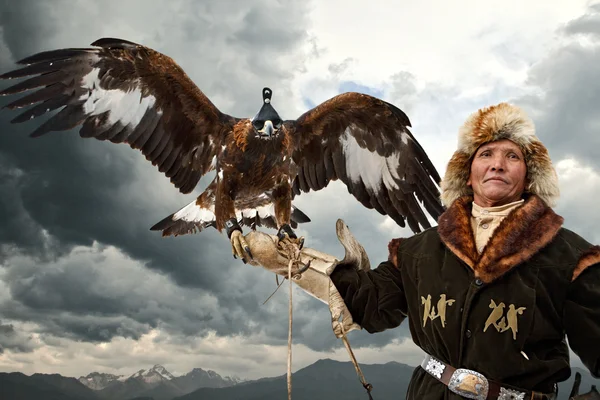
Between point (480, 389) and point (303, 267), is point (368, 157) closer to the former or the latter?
point (303, 267)

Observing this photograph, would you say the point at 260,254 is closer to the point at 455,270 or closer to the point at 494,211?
the point at 455,270

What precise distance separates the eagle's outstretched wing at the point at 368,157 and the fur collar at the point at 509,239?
2.47 meters

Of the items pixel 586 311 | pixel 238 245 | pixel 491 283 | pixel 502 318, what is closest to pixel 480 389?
pixel 502 318

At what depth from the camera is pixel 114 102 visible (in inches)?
197

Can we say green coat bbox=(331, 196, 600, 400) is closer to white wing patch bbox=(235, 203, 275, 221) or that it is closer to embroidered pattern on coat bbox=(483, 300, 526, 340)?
embroidered pattern on coat bbox=(483, 300, 526, 340)

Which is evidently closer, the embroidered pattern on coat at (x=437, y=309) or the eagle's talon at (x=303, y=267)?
the embroidered pattern on coat at (x=437, y=309)

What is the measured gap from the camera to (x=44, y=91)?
15.3 ft

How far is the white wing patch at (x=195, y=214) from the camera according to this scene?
5258 mm

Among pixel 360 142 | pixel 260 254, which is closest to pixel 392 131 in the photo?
pixel 360 142

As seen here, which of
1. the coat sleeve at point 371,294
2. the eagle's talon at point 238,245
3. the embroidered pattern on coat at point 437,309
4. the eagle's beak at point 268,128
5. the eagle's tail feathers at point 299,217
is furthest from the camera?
the eagle's tail feathers at point 299,217

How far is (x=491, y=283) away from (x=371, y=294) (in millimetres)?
661

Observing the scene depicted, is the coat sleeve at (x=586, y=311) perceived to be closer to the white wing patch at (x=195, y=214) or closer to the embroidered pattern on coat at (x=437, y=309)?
the embroidered pattern on coat at (x=437, y=309)

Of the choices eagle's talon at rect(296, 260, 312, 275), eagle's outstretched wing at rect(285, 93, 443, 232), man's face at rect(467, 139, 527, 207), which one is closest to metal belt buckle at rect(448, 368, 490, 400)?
man's face at rect(467, 139, 527, 207)

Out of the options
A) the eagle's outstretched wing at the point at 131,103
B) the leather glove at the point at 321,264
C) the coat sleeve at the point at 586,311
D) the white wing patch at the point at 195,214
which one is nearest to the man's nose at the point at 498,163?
the coat sleeve at the point at 586,311
